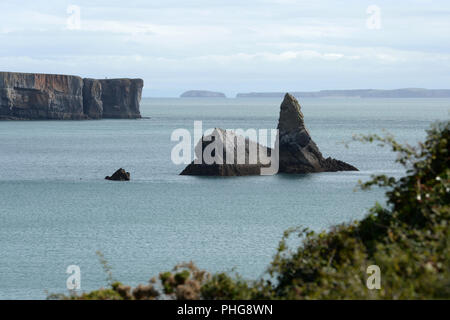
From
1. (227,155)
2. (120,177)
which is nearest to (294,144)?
(227,155)

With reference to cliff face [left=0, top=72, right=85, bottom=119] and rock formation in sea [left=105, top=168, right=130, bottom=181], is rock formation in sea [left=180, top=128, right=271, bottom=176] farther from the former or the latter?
cliff face [left=0, top=72, right=85, bottom=119]

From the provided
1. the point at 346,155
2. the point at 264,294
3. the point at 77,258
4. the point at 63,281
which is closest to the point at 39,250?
the point at 77,258

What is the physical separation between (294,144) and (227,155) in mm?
6589

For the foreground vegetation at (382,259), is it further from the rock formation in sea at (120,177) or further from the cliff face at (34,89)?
the cliff face at (34,89)

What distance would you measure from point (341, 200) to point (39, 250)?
2701 cm

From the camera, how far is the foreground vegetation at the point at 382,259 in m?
13.0

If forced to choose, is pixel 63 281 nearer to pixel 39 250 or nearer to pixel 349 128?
pixel 39 250

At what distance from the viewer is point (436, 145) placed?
16.7m

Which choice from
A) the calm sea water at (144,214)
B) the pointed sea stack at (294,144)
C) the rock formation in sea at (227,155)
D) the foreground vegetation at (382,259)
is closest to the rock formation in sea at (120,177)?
the calm sea water at (144,214)

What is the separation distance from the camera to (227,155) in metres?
68.8

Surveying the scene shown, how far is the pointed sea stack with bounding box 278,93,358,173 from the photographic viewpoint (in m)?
70.8

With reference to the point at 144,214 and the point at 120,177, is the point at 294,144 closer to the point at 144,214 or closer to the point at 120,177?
the point at 120,177

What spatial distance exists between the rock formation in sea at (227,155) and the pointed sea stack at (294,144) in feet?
6.21

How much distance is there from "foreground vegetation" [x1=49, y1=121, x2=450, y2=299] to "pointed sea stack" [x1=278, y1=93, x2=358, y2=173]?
52825 millimetres
